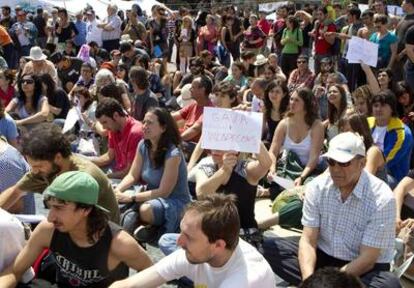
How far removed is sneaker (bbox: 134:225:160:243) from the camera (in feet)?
17.4

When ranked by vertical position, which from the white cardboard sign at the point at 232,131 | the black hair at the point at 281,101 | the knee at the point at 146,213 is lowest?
the knee at the point at 146,213

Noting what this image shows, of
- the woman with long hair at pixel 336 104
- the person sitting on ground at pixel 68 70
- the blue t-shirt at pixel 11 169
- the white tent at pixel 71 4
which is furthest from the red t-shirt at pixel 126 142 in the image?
the white tent at pixel 71 4

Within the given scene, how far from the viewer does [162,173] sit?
5395 millimetres

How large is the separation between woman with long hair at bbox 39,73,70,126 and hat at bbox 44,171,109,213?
18.1 ft

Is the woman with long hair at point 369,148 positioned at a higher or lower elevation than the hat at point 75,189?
lower

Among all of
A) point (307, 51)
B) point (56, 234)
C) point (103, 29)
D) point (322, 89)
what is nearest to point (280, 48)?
point (307, 51)

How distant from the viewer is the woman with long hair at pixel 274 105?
7504 mm

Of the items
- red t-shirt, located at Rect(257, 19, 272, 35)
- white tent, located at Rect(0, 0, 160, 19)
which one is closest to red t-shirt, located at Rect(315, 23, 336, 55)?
red t-shirt, located at Rect(257, 19, 272, 35)

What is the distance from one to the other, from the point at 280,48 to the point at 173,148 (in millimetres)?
9101

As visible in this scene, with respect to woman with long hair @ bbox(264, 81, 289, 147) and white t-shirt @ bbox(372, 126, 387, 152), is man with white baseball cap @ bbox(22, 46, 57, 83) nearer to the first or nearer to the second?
woman with long hair @ bbox(264, 81, 289, 147)

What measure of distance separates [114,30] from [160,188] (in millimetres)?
10972

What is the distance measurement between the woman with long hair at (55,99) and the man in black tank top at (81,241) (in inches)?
212

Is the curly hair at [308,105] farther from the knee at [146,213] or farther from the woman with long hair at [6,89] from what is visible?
the woman with long hair at [6,89]

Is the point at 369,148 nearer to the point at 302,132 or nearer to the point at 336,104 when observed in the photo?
the point at 302,132
